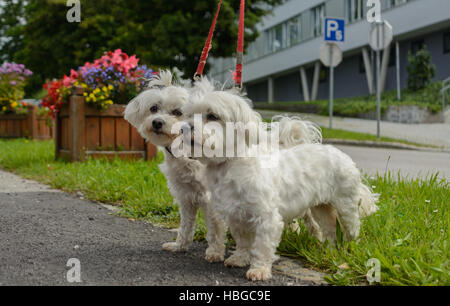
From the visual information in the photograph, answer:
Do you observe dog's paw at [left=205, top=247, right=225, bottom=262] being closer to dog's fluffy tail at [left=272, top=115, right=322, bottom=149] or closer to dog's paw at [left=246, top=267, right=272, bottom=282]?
dog's paw at [left=246, top=267, right=272, bottom=282]

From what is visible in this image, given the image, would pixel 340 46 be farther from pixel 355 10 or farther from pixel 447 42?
pixel 447 42

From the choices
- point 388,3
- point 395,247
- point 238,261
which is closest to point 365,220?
point 395,247

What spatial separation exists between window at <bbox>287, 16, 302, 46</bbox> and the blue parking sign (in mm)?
18424

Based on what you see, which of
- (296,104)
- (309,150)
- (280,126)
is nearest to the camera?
(309,150)

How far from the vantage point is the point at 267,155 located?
3229 mm

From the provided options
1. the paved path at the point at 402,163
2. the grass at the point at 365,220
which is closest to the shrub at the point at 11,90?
the grass at the point at 365,220

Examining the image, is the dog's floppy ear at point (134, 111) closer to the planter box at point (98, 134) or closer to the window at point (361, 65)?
the planter box at point (98, 134)

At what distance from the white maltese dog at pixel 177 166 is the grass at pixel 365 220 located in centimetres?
42

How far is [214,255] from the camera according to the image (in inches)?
135

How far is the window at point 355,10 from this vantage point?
26.0m

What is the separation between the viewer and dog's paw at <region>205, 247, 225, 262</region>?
11.3 feet
